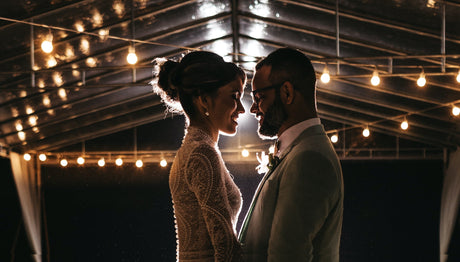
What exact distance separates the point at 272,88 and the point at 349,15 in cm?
687

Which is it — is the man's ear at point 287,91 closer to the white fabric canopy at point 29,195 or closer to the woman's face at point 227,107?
the woman's face at point 227,107

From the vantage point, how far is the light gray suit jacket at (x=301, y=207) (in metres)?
1.75

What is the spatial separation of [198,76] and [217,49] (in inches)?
369

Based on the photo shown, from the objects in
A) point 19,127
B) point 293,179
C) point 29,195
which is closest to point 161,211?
point 29,195

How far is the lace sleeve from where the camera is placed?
6.97 ft

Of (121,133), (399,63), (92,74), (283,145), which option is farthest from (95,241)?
(283,145)

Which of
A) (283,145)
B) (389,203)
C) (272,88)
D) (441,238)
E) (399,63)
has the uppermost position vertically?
(399,63)

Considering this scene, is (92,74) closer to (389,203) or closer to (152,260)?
(152,260)

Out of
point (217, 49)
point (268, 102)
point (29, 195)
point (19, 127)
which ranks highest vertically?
point (217, 49)

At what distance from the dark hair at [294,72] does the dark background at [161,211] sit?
13.7 metres

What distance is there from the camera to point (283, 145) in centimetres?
207

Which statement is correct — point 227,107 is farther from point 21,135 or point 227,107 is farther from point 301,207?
point 21,135

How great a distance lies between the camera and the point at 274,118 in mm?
2047

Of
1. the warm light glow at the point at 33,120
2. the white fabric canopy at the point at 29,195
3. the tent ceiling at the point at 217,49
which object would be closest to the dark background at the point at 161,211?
the white fabric canopy at the point at 29,195
